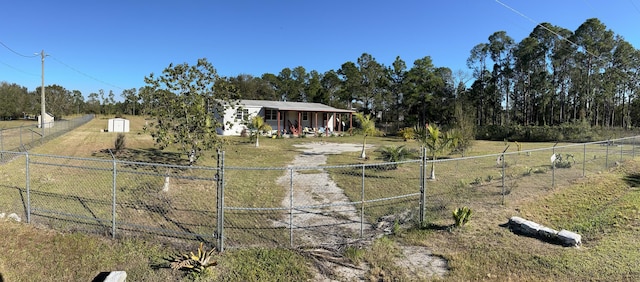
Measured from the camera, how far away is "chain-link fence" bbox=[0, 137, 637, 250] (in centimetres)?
655

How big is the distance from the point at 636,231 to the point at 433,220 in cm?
416

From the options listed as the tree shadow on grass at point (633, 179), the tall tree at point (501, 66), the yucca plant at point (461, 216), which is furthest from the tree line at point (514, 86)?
the yucca plant at point (461, 216)

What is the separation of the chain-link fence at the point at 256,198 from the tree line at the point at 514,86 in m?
27.6

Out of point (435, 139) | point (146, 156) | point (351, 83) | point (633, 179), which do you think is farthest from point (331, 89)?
point (633, 179)

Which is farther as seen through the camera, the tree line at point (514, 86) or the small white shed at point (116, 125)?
the tree line at point (514, 86)

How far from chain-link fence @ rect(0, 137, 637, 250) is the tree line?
2759cm

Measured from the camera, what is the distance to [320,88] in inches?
2339

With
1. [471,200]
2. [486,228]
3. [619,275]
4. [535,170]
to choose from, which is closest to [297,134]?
[535,170]

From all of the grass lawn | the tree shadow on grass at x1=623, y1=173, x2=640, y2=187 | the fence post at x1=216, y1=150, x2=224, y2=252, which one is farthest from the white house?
the fence post at x1=216, y1=150, x2=224, y2=252

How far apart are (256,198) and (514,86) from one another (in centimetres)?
4991

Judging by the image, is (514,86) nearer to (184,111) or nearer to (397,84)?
(397,84)

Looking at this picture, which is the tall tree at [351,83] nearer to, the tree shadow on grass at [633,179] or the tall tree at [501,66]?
the tall tree at [501,66]

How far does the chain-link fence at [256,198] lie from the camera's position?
6.55 meters

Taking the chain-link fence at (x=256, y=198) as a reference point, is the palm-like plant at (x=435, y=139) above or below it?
above
